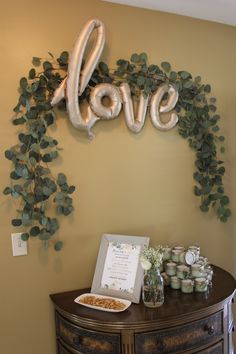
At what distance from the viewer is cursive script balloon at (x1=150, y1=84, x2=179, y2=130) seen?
211 centimetres

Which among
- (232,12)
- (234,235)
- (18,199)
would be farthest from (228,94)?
(18,199)

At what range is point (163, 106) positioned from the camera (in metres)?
2.15

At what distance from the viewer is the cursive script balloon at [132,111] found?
2008 mm

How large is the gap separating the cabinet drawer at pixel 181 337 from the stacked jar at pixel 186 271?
18 centimetres

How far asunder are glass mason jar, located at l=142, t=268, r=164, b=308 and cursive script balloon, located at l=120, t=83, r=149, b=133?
0.86 m

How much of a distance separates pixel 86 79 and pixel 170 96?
0.60m

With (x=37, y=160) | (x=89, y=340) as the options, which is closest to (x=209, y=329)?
(x=89, y=340)

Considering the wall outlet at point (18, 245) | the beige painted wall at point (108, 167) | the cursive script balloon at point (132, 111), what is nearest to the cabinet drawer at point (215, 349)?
the beige painted wall at point (108, 167)

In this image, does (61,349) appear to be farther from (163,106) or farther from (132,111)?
(163,106)

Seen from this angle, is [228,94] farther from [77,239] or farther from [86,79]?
[77,239]

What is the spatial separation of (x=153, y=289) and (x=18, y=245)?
747 mm

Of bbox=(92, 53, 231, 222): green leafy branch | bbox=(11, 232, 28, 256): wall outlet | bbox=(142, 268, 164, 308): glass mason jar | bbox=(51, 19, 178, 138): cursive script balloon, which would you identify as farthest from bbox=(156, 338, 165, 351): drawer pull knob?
bbox=(51, 19, 178, 138): cursive script balloon

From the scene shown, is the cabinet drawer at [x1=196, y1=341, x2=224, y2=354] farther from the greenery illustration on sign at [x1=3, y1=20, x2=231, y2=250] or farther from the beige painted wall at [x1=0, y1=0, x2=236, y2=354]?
the greenery illustration on sign at [x1=3, y1=20, x2=231, y2=250]

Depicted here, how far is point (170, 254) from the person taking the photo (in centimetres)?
199
